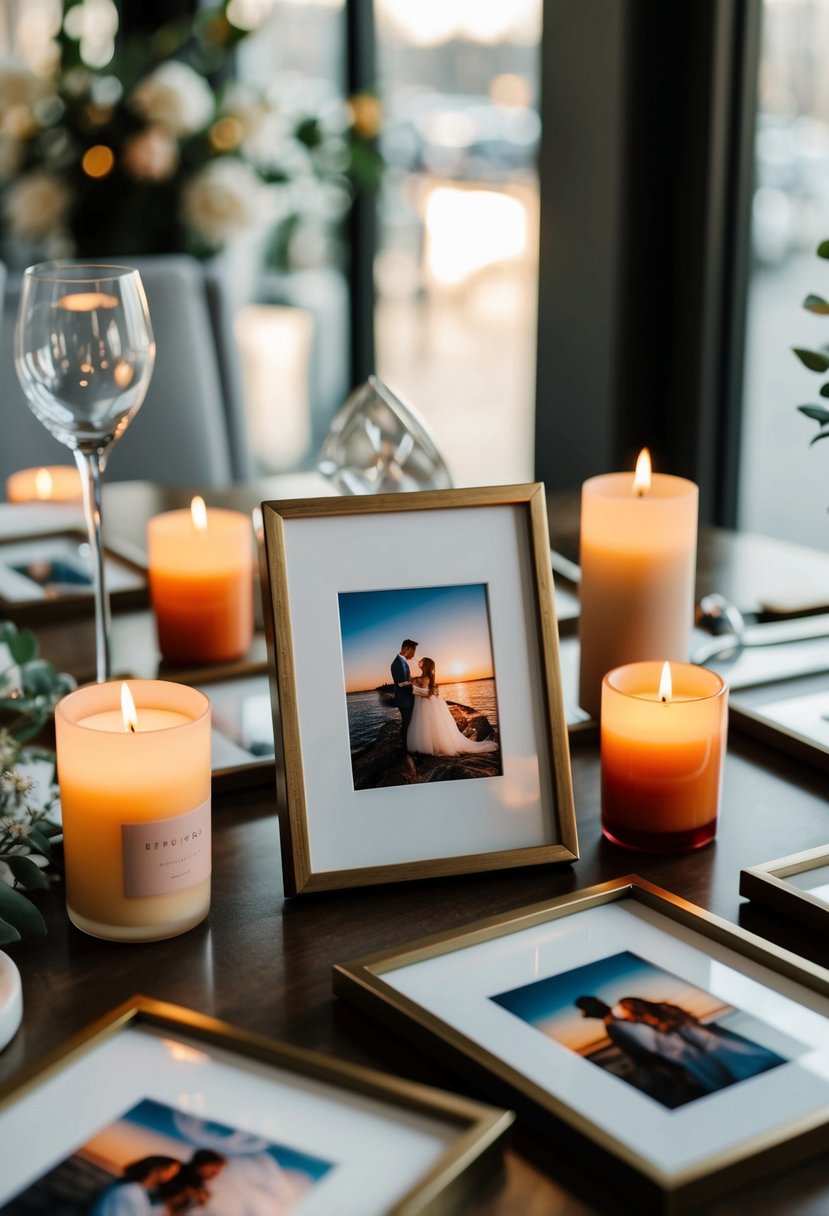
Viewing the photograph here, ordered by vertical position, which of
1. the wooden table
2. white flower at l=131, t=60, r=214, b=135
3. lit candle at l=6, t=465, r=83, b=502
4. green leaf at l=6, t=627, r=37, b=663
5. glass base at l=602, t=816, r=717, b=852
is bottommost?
the wooden table

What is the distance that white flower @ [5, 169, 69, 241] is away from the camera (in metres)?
3.03

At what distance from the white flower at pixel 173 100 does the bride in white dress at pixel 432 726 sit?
7.79 feet

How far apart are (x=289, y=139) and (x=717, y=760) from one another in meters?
2.78

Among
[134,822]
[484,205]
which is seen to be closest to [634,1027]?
[134,822]

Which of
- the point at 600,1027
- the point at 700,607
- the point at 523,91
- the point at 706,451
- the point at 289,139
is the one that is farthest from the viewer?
the point at 289,139

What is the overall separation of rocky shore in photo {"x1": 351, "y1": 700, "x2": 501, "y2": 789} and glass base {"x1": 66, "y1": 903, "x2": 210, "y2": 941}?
0.13 meters

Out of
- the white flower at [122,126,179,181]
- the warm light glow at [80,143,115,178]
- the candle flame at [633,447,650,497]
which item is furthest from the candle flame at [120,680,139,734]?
the warm light glow at [80,143,115,178]

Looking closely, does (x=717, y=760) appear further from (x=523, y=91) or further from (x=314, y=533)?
(x=523, y=91)

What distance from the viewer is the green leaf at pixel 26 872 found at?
80 centimetres

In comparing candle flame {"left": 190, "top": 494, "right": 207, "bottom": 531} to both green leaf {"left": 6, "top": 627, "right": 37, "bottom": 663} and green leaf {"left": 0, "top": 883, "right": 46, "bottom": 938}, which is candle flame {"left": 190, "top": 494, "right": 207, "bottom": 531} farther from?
green leaf {"left": 0, "top": 883, "right": 46, "bottom": 938}

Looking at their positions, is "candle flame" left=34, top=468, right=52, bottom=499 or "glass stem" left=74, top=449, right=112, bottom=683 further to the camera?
"candle flame" left=34, top=468, right=52, bottom=499

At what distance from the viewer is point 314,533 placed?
870mm

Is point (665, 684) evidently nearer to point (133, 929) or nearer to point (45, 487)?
point (133, 929)


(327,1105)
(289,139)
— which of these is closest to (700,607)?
(327,1105)
